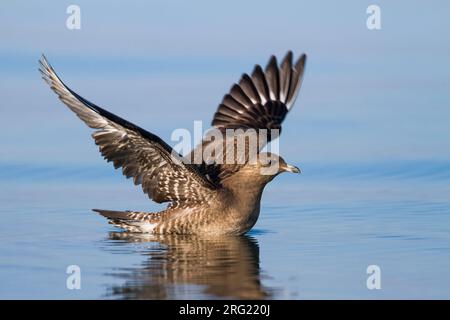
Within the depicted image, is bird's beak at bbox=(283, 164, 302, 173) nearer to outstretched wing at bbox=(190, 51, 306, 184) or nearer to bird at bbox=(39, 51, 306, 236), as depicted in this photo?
bird at bbox=(39, 51, 306, 236)

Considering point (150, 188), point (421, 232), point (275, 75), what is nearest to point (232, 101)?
point (275, 75)

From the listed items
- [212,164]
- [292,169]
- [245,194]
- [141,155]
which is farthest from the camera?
[212,164]

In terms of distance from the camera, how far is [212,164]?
1631 cm

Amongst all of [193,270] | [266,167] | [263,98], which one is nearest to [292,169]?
[266,167]

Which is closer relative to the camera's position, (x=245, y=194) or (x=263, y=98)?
(x=245, y=194)

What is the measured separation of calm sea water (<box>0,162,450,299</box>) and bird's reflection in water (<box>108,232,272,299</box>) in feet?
0.04

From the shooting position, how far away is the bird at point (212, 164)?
1508 centimetres

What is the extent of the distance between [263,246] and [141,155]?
1.75m

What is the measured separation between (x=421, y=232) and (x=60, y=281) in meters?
4.51

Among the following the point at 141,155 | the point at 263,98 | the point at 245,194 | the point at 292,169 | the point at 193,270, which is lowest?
the point at 193,270

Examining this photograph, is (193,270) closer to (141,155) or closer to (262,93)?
(141,155)

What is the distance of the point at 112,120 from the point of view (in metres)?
14.1

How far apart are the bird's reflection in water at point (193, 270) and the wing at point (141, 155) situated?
Answer: 58 centimetres

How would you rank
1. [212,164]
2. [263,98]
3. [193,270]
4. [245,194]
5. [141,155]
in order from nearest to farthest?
[193,270]
[141,155]
[245,194]
[212,164]
[263,98]
